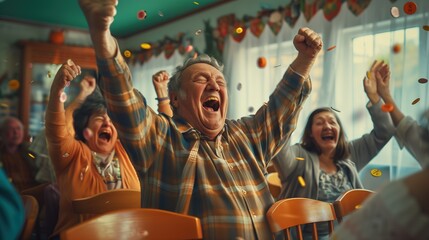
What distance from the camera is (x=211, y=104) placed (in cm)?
107

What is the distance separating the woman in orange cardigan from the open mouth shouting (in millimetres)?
343

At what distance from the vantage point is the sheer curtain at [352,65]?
5.65 feet

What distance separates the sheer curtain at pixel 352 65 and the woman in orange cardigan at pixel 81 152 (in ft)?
1.72

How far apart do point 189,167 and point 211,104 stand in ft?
0.61

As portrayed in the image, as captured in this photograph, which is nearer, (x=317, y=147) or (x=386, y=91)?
(x=386, y=91)

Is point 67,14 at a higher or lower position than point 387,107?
higher

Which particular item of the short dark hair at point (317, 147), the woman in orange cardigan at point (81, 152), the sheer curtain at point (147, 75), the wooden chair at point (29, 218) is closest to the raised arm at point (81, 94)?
the woman in orange cardigan at point (81, 152)

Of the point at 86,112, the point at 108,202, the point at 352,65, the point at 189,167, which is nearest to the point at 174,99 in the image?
the point at 189,167

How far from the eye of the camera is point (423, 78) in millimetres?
1651

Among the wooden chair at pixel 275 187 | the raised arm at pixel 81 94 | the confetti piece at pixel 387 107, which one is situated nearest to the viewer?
the raised arm at pixel 81 94

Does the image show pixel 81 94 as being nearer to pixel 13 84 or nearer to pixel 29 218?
pixel 13 84

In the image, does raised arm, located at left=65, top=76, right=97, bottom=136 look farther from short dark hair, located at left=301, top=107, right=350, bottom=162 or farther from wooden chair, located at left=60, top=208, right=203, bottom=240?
short dark hair, located at left=301, top=107, right=350, bottom=162

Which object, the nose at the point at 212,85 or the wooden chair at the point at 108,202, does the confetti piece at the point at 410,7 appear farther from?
the wooden chair at the point at 108,202

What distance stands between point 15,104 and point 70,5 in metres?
0.32
